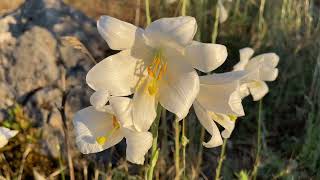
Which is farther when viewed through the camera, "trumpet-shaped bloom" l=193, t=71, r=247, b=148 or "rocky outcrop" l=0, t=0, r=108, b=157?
"rocky outcrop" l=0, t=0, r=108, b=157

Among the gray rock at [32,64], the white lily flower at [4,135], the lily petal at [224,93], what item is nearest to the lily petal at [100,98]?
the lily petal at [224,93]

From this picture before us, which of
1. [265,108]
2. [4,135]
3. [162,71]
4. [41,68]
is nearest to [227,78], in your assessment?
[162,71]

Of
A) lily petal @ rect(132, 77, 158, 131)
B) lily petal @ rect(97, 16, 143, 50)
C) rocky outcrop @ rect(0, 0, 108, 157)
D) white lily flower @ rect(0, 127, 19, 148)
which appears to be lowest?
rocky outcrop @ rect(0, 0, 108, 157)

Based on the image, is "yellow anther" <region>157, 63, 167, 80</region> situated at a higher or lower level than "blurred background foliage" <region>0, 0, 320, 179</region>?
higher

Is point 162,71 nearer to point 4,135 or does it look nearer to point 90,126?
point 90,126

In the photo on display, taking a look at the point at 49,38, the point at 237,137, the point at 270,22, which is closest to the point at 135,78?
the point at 49,38

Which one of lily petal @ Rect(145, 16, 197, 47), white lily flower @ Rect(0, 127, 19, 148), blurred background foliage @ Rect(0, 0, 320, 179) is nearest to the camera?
lily petal @ Rect(145, 16, 197, 47)

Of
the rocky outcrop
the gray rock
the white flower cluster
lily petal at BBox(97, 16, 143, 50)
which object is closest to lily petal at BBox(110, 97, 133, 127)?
the white flower cluster

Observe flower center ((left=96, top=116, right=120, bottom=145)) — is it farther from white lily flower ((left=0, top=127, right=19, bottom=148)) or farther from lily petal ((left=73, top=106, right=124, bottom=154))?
white lily flower ((left=0, top=127, right=19, bottom=148))
